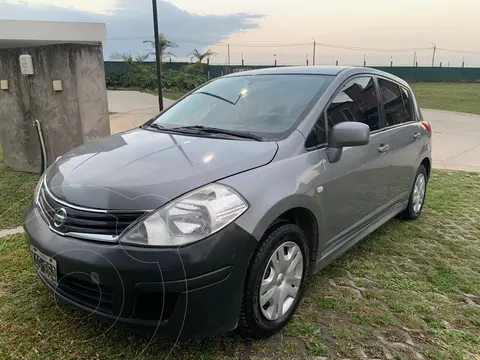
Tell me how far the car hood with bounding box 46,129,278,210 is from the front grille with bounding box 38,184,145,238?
0.04 m

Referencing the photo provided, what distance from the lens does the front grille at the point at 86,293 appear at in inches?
83.1

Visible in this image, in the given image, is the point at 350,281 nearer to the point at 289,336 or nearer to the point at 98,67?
the point at 289,336

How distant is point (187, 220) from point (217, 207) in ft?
0.54

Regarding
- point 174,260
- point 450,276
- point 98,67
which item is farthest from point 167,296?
point 98,67

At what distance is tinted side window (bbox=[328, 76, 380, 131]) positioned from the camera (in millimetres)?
3072

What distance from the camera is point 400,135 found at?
153 inches

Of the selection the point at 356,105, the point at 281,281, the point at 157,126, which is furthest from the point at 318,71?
the point at 281,281

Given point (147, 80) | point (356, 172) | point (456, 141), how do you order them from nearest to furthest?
point (356, 172), point (456, 141), point (147, 80)

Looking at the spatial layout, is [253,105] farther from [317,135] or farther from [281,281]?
[281,281]

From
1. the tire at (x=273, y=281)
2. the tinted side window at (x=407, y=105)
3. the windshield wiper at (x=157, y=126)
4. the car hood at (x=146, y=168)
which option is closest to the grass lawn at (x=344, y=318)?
the tire at (x=273, y=281)

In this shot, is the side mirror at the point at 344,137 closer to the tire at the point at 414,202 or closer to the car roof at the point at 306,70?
the car roof at the point at 306,70

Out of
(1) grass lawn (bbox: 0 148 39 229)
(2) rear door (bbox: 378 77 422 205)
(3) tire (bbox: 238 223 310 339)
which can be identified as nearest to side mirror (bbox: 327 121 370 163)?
(3) tire (bbox: 238 223 310 339)

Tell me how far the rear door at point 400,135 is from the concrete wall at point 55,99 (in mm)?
3909

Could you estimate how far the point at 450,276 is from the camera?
3346 millimetres
